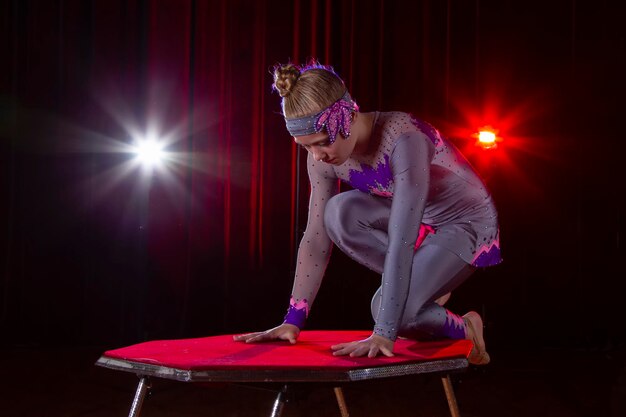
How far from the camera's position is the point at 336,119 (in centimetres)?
160

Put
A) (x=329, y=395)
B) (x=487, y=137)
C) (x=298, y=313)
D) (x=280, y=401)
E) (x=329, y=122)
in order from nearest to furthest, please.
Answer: (x=280, y=401) → (x=329, y=122) → (x=298, y=313) → (x=329, y=395) → (x=487, y=137)

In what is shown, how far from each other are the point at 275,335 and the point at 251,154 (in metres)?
2.82

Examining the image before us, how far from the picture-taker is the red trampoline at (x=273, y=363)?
1226mm

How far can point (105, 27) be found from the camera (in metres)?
4.46

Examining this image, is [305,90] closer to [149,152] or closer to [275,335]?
[275,335]

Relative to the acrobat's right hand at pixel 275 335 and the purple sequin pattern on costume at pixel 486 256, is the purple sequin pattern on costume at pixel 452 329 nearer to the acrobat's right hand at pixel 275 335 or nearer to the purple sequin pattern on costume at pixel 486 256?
the purple sequin pattern on costume at pixel 486 256

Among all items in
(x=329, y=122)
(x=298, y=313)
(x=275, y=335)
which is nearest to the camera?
(x=329, y=122)

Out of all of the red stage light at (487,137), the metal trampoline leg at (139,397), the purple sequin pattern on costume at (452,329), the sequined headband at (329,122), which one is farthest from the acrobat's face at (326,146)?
the red stage light at (487,137)

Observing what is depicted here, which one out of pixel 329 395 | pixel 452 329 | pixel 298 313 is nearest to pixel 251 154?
pixel 329 395

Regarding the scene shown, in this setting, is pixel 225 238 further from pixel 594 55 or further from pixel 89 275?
pixel 594 55

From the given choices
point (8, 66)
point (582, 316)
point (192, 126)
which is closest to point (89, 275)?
point (192, 126)

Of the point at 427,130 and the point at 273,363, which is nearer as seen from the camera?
the point at 273,363

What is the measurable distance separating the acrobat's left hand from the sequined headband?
19.4 inches

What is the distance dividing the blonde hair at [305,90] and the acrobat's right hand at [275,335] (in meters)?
0.58
